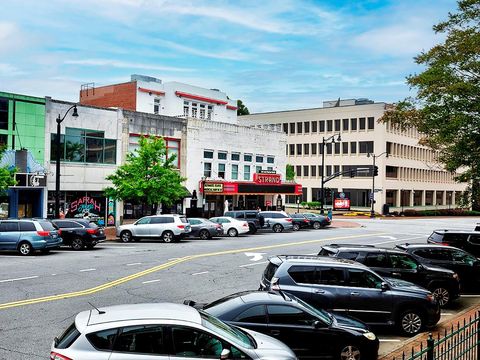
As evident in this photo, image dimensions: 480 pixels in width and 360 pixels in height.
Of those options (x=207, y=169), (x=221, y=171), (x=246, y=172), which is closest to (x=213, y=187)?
(x=207, y=169)

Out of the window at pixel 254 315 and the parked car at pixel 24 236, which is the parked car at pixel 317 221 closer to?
the parked car at pixel 24 236

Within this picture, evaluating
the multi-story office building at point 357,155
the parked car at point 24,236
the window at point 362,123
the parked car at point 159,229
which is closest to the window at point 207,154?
the parked car at point 159,229

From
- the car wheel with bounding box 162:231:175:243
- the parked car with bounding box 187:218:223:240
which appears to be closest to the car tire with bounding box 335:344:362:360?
the car wheel with bounding box 162:231:175:243


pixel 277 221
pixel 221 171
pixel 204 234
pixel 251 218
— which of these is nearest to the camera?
pixel 204 234

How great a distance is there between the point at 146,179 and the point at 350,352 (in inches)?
1160

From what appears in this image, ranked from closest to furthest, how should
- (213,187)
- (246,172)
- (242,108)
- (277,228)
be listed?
(277,228) < (213,187) < (246,172) < (242,108)

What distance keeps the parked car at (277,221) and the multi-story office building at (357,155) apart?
37.2 m

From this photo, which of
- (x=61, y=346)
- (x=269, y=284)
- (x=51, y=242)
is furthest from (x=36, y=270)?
(x=61, y=346)

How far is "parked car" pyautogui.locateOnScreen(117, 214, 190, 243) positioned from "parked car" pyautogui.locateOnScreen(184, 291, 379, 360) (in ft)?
74.9

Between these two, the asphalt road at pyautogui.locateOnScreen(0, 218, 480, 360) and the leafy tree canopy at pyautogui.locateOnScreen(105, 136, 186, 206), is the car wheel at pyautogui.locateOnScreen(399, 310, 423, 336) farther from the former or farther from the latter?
the leafy tree canopy at pyautogui.locateOnScreen(105, 136, 186, 206)

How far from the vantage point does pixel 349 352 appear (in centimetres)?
Answer: 1044

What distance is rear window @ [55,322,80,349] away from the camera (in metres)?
7.39

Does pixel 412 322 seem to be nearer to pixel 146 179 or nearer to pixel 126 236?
pixel 126 236

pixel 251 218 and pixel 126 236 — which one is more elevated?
pixel 251 218
